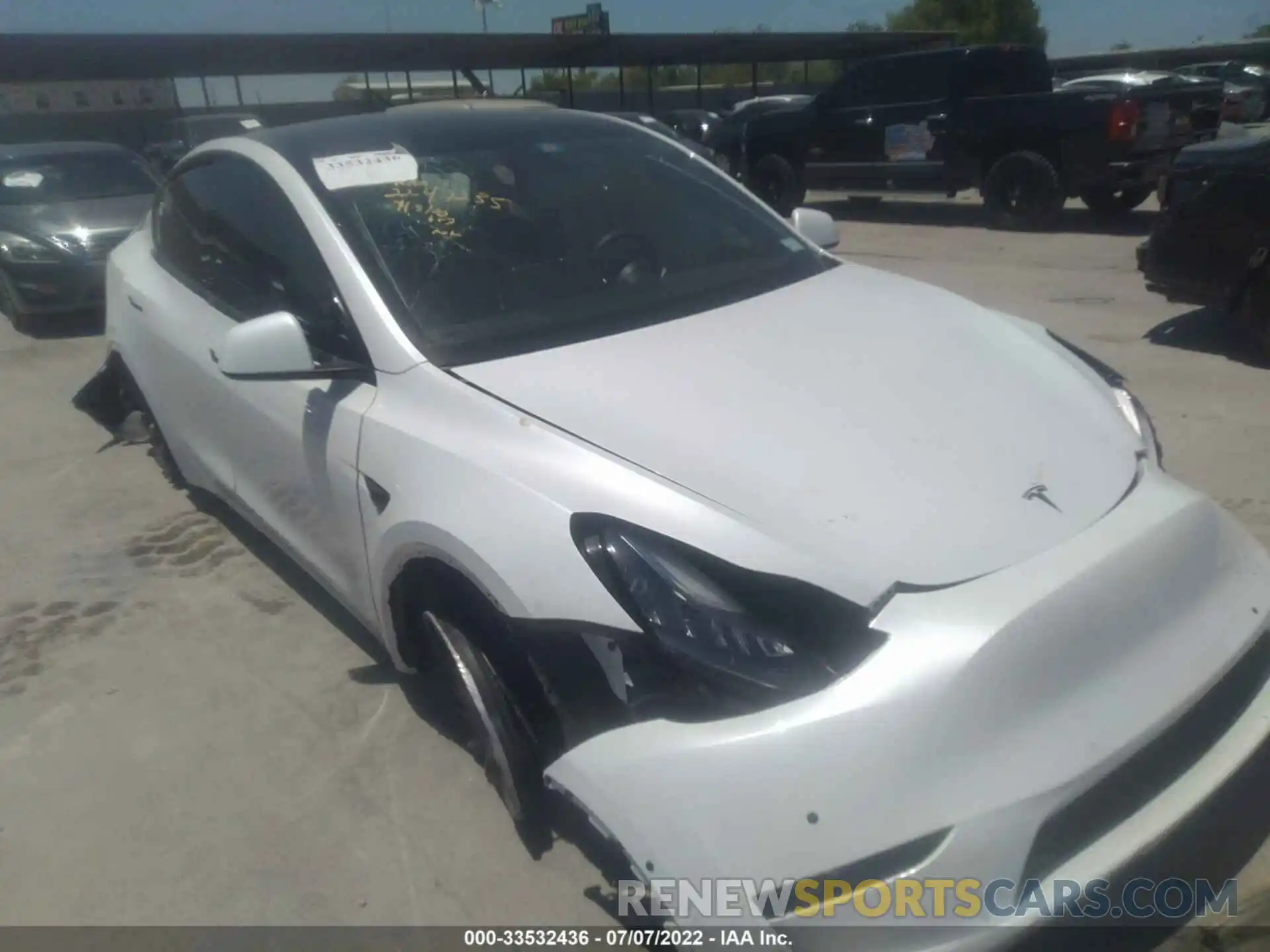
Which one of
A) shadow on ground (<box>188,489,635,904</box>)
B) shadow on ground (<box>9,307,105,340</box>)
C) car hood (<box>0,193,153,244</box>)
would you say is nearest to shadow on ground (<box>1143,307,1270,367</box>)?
shadow on ground (<box>188,489,635,904</box>)

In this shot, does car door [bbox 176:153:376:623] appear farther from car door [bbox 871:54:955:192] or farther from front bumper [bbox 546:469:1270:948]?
car door [bbox 871:54:955:192]

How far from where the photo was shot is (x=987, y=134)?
11.7 metres

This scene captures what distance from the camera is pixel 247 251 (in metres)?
3.35

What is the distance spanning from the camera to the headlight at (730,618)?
1793 millimetres

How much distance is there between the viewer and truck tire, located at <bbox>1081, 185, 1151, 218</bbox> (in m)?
11.6

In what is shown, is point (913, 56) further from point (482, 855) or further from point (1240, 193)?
point (482, 855)

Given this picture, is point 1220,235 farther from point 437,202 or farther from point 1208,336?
point 437,202

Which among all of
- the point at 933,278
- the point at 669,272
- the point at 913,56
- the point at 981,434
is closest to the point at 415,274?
the point at 669,272

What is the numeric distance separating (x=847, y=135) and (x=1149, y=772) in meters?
12.9

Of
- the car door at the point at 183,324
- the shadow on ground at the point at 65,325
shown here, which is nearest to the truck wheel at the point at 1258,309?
the car door at the point at 183,324

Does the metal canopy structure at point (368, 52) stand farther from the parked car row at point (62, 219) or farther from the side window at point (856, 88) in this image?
the side window at point (856, 88)

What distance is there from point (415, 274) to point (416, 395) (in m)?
0.47

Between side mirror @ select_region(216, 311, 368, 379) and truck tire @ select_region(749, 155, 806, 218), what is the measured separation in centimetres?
1220

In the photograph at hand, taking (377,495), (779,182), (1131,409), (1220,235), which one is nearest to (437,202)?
(377,495)
